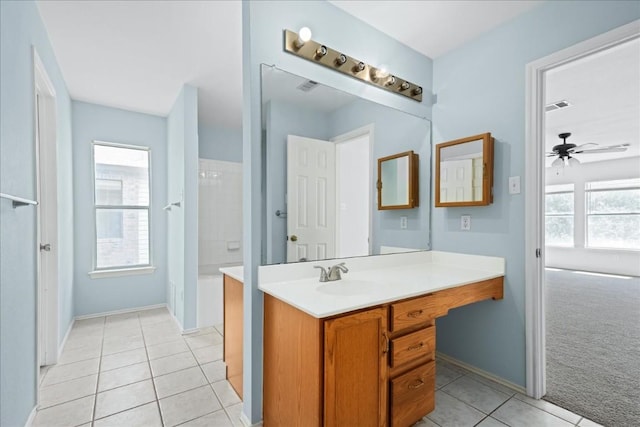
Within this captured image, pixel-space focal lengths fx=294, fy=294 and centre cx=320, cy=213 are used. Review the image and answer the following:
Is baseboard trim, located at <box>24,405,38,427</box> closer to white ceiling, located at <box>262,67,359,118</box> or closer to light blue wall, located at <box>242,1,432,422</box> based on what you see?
light blue wall, located at <box>242,1,432,422</box>

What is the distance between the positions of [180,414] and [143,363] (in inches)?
34.7

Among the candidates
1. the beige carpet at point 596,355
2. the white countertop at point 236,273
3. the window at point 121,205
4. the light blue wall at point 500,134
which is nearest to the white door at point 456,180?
the light blue wall at point 500,134

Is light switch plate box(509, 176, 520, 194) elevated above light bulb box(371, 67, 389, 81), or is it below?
below

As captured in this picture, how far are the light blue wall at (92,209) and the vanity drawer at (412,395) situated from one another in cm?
355

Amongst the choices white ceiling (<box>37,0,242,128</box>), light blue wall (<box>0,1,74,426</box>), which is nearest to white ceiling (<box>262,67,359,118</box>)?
white ceiling (<box>37,0,242,128</box>)

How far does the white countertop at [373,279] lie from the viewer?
1.32 meters

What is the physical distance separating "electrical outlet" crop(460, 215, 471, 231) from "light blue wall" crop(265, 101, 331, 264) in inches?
56.8

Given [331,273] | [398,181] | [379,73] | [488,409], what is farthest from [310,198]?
[488,409]

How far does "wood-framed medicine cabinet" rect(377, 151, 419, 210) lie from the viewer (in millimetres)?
2311

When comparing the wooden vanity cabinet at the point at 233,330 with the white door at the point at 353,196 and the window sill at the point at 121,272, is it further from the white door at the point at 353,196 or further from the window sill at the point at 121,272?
the window sill at the point at 121,272

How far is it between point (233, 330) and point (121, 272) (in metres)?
2.51

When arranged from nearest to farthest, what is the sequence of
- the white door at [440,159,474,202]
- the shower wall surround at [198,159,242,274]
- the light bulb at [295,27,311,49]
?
the light bulb at [295,27,311,49], the white door at [440,159,474,202], the shower wall surround at [198,159,242,274]

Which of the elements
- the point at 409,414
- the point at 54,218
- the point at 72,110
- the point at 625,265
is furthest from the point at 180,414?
the point at 625,265

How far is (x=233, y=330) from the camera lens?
2.03 m
